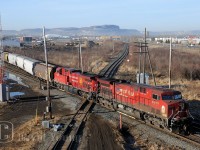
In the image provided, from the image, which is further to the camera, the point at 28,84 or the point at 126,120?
the point at 28,84

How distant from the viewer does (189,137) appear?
944 inches

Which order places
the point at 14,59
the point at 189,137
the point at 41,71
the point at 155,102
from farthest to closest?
1. the point at 14,59
2. the point at 41,71
3. the point at 155,102
4. the point at 189,137

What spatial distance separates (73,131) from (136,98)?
280 inches

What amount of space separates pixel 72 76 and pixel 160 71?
22164 mm

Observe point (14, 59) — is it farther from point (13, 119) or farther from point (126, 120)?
point (126, 120)

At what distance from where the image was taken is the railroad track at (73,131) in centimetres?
2192

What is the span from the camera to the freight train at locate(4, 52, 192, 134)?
24.8 m

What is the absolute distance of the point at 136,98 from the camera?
2892 centimetres

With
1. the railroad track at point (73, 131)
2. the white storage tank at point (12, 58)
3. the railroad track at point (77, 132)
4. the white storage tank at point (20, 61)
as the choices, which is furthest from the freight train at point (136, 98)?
the white storage tank at point (12, 58)

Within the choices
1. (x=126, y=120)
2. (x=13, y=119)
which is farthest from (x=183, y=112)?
(x=13, y=119)

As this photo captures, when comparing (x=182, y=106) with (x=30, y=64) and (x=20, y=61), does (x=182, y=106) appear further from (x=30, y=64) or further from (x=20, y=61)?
(x=20, y=61)

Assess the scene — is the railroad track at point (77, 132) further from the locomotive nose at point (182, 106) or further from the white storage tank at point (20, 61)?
→ the white storage tank at point (20, 61)

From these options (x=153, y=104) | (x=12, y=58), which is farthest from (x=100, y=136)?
(x=12, y=58)

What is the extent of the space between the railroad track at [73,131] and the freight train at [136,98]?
8.96 ft
